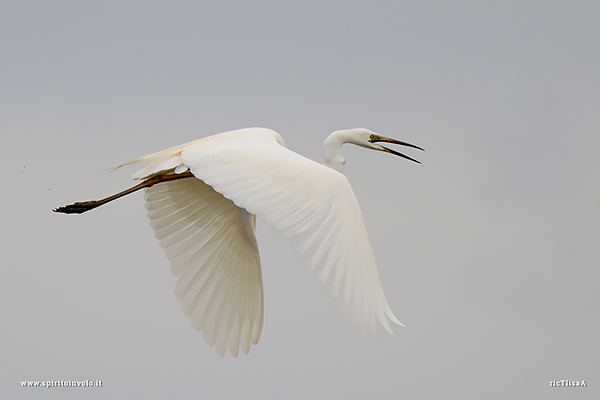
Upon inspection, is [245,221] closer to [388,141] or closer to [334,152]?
[334,152]

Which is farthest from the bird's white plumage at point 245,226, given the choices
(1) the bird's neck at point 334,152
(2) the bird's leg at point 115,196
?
(1) the bird's neck at point 334,152

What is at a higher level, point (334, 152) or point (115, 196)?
point (334, 152)

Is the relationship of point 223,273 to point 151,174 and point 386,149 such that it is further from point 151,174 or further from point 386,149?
point 386,149

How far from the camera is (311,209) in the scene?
4258 mm

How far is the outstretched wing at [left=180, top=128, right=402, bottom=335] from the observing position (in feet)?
12.7

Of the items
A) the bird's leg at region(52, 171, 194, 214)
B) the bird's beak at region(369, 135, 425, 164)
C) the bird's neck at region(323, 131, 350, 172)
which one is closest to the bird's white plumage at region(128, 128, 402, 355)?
the bird's leg at region(52, 171, 194, 214)

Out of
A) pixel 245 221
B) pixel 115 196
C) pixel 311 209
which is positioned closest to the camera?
pixel 311 209

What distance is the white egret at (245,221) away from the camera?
157 inches

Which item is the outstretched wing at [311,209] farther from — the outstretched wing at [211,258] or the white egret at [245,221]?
the outstretched wing at [211,258]

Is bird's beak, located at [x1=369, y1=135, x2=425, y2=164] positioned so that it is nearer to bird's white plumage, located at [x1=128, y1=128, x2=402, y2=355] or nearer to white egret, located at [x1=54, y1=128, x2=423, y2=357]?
white egret, located at [x1=54, y1=128, x2=423, y2=357]

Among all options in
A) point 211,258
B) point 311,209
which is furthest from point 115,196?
point 311,209

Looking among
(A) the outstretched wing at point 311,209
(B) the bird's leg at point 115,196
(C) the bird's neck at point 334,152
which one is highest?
(C) the bird's neck at point 334,152

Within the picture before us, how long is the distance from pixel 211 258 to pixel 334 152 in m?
1.60

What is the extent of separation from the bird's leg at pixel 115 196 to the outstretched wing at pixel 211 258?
1.12 ft
